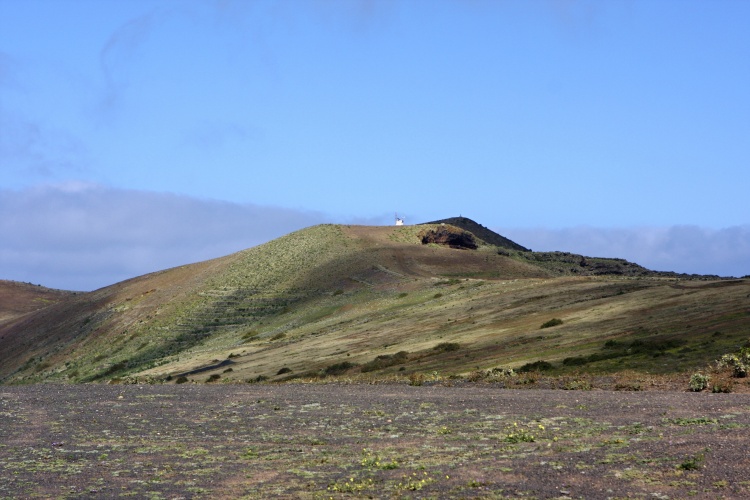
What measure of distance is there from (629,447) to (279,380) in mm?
34061

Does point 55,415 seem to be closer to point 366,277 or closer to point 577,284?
point 577,284

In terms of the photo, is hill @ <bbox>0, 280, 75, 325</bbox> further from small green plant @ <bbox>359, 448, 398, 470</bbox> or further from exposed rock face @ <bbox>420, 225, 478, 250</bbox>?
small green plant @ <bbox>359, 448, 398, 470</bbox>

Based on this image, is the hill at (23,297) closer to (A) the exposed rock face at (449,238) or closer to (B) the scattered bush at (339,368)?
(A) the exposed rock face at (449,238)

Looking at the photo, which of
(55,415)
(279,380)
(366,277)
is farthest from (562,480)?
(366,277)

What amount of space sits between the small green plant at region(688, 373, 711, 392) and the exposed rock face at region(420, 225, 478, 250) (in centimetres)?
9079

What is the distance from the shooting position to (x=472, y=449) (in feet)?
71.5

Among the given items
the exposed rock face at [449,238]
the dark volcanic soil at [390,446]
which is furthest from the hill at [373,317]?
the dark volcanic soil at [390,446]

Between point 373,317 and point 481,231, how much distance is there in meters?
79.5

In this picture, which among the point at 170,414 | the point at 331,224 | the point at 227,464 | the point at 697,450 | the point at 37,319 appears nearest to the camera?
the point at 697,450

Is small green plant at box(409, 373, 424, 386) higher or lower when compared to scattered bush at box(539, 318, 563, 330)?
lower

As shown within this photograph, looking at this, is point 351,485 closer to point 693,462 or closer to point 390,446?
point 390,446

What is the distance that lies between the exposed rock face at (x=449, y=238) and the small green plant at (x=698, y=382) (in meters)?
90.8

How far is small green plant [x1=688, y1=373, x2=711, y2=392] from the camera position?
108ft

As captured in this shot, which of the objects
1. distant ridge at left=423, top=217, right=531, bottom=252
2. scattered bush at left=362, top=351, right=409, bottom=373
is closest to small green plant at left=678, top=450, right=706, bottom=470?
scattered bush at left=362, top=351, right=409, bottom=373
